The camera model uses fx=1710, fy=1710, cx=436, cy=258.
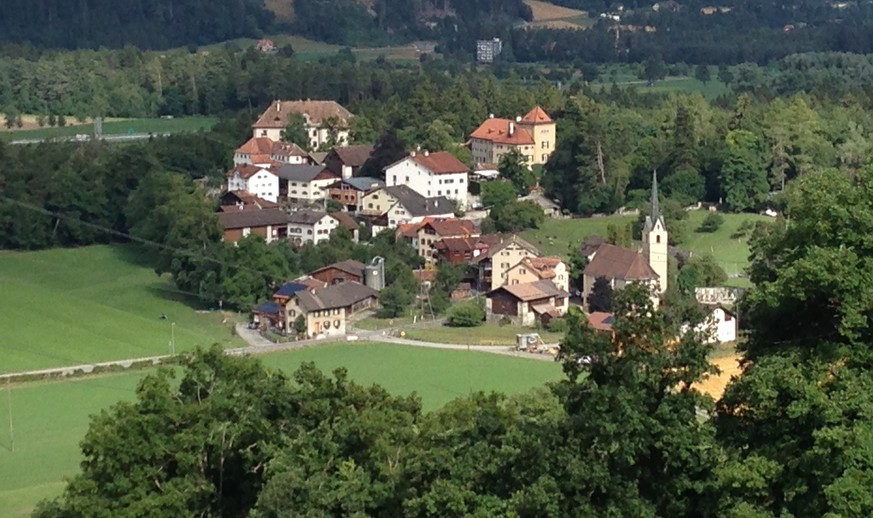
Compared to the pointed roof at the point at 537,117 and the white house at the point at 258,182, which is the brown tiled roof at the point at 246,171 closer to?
the white house at the point at 258,182

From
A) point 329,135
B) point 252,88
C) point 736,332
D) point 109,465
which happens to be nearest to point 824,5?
point 252,88

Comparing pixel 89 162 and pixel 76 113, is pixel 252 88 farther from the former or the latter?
pixel 89 162

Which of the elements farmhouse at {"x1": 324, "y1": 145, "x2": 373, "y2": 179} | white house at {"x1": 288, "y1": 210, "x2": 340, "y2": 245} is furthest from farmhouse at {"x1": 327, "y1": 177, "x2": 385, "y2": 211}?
white house at {"x1": 288, "y1": 210, "x2": 340, "y2": 245}

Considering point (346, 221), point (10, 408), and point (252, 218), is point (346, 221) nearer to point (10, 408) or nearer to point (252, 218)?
point (252, 218)

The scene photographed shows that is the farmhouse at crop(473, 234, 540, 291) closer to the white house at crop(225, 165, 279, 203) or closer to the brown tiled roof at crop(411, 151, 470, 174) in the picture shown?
the brown tiled roof at crop(411, 151, 470, 174)

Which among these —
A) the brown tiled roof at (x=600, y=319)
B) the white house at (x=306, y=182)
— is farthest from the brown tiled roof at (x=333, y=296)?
the white house at (x=306, y=182)

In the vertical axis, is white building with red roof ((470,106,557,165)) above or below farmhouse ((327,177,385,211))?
above
